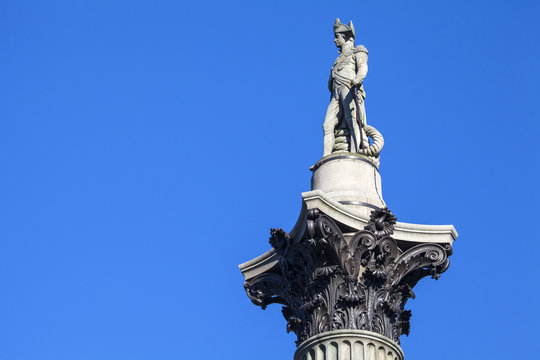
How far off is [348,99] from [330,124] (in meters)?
0.81

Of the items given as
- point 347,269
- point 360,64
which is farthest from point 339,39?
point 347,269

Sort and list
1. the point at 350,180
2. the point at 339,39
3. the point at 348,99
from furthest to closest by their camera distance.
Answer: the point at 339,39 → the point at 348,99 → the point at 350,180

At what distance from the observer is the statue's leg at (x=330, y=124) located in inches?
1081

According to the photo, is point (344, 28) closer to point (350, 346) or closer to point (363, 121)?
point (363, 121)

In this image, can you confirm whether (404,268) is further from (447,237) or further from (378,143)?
(378,143)

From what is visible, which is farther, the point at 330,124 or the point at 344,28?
the point at 344,28

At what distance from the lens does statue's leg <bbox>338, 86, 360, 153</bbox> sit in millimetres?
27297

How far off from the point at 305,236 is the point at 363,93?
600cm

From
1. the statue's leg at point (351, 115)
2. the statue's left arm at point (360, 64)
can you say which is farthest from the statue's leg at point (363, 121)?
the statue's left arm at point (360, 64)

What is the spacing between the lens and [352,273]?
78.4ft

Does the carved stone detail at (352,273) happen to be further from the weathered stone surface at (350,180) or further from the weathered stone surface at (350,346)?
the weathered stone surface at (350,180)

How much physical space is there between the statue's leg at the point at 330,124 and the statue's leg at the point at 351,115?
0.24 m

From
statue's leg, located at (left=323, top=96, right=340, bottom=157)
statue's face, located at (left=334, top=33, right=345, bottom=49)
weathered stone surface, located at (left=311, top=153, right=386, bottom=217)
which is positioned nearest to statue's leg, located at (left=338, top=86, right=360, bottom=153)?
statue's leg, located at (left=323, top=96, right=340, bottom=157)

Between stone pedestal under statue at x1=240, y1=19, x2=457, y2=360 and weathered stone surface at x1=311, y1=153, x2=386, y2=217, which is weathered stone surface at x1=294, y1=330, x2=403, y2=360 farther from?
weathered stone surface at x1=311, y1=153, x2=386, y2=217
